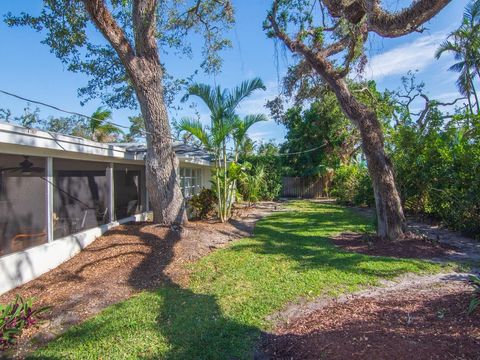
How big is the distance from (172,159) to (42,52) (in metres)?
6.66

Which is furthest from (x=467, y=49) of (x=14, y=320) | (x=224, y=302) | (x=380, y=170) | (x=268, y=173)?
(x=14, y=320)

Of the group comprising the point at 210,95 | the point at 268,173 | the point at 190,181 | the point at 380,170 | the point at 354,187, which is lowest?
the point at 354,187

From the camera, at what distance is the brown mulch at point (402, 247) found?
693cm

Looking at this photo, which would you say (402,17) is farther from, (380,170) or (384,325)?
(380,170)

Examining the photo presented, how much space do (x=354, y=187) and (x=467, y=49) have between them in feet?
42.1

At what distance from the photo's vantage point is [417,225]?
1100cm

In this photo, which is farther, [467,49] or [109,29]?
[467,49]

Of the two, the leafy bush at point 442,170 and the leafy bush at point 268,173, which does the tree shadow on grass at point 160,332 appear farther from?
the leafy bush at point 268,173

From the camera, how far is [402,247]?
24.2 ft

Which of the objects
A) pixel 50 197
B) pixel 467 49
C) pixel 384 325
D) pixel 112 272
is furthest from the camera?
pixel 467 49

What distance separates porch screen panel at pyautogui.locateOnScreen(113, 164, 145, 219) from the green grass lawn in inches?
151

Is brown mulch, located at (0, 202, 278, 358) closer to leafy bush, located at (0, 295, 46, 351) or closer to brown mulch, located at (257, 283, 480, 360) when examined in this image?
leafy bush, located at (0, 295, 46, 351)

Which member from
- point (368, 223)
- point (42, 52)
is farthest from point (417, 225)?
point (42, 52)

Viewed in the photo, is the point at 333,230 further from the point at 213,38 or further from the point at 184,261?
the point at 213,38
